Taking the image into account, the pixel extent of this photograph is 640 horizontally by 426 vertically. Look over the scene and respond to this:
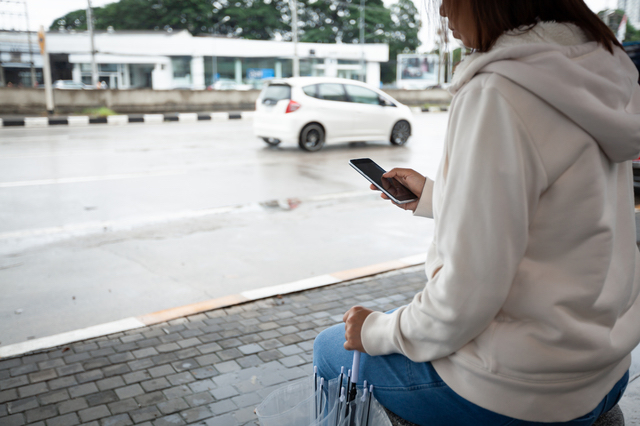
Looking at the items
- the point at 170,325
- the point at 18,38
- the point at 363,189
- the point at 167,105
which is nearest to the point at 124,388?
the point at 170,325

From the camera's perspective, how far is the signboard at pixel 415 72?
174 feet

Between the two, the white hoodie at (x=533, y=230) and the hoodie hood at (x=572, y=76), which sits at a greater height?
the hoodie hood at (x=572, y=76)

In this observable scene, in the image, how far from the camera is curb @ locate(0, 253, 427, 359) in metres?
3.30

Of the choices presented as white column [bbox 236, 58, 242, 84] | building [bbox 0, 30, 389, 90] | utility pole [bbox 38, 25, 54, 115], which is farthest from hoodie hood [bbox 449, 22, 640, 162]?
white column [bbox 236, 58, 242, 84]

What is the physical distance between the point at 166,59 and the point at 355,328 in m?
48.0

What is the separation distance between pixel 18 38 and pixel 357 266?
3942 centimetres

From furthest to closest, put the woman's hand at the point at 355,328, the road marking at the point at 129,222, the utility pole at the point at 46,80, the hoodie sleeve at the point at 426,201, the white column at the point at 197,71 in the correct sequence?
the white column at the point at 197,71
the utility pole at the point at 46,80
the road marking at the point at 129,222
the hoodie sleeve at the point at 426,201
the woman's hand at the point at 355,328

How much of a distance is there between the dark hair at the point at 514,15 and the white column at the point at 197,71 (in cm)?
4716

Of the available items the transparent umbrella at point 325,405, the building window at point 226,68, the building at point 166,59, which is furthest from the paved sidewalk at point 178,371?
the building window at point 226,68

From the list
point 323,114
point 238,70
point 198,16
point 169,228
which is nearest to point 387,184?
point 169,228

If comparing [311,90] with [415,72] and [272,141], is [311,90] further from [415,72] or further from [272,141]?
[415,72]

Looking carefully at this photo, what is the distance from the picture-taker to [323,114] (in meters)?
12.2

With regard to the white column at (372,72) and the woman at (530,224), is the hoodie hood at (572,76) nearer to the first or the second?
the woman at (530,224)

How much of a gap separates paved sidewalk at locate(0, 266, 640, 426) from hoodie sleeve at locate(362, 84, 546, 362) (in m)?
1.58
